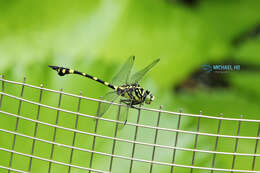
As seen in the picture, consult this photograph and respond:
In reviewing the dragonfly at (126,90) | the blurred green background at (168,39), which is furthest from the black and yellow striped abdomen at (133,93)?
the blurred green background at (168,39)

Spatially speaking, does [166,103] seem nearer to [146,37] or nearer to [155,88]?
[155,88]

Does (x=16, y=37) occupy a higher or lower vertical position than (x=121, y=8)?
lower

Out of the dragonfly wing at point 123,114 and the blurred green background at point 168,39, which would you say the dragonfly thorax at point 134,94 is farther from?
the blurred green background at point 168,39

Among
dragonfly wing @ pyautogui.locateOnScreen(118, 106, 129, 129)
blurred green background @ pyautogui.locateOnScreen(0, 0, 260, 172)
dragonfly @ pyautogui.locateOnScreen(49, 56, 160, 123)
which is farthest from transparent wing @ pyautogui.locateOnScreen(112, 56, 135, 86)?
blurred green background @ pyautogui.locateOnScreen(0, 0, 260, 172)

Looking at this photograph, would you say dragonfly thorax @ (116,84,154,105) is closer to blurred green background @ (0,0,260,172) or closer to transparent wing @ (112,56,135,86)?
transparent wing @ (112,56,135,86)

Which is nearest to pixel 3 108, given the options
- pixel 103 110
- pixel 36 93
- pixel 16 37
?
pixel 36 93

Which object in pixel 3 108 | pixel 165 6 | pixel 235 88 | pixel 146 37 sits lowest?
pixel 3 108

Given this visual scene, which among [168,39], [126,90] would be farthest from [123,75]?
[168,39]

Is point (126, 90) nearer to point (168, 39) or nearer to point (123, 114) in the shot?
point (123, 114)
